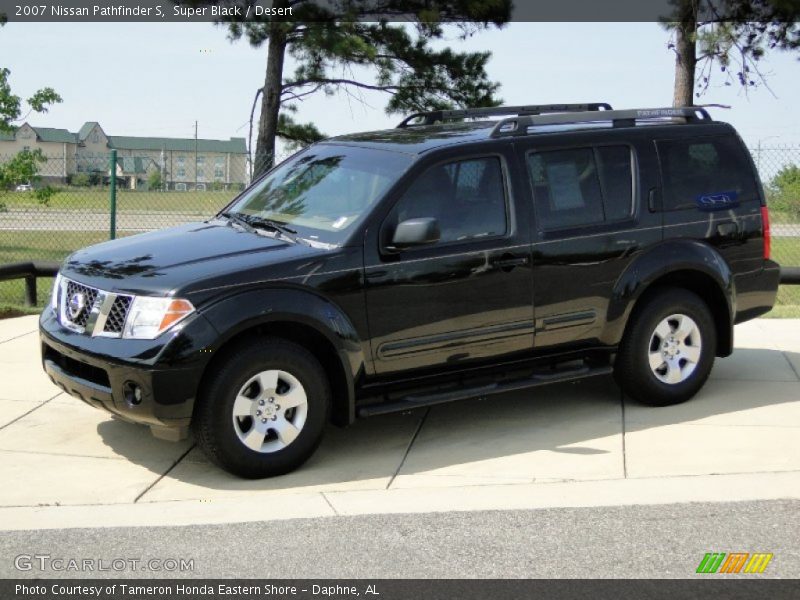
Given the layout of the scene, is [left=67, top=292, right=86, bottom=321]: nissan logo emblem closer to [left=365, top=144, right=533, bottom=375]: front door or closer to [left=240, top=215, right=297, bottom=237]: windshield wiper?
[left=240, top=215, right=297, bottom=237]: windshield wiper

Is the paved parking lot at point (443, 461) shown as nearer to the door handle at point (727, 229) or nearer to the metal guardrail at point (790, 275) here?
the door handle at point (727, 229)

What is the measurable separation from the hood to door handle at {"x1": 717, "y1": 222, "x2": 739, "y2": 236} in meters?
2.98

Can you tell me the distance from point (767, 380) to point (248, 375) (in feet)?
14.6

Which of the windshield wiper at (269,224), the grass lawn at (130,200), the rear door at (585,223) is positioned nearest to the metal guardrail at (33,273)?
the rear door at (585,223)

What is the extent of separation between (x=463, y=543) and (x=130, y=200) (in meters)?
14.9

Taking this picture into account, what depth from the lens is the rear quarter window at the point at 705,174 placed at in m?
7.68

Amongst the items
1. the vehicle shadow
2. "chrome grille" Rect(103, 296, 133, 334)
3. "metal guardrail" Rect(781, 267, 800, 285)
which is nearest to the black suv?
"chrome grille" Rect(103, 296, 133, 334)

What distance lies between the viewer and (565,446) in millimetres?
6918

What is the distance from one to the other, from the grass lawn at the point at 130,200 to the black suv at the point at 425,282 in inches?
398

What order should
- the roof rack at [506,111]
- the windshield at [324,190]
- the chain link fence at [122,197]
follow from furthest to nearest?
the chain link fence at [122,197], the roof rack at [506,111], the windshield at [324,190]

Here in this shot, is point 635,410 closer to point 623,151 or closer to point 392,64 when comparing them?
point 623,151

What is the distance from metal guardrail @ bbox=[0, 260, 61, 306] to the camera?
11.3 m

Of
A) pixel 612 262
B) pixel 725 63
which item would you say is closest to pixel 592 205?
pixel 612 262

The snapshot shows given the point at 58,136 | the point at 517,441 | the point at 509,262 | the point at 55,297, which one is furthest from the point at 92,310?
the point at 58,136
